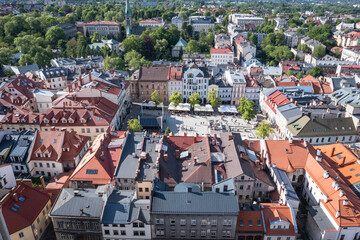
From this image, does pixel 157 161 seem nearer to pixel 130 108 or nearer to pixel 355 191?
pixel 355 191

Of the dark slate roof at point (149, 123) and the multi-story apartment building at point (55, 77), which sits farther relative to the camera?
the multi-story apartment building at point (55, 77)

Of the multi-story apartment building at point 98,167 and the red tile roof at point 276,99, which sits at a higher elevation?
the red tile roof at point 276,99

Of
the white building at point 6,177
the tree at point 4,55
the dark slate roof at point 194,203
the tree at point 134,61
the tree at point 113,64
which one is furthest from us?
the tree at point 134,61

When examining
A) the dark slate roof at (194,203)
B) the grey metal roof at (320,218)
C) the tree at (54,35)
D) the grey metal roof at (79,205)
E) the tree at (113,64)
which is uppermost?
the tree at (54,35)

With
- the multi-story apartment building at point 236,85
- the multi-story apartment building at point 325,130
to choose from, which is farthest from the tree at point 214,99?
the multi-story apartment building at point 325,130

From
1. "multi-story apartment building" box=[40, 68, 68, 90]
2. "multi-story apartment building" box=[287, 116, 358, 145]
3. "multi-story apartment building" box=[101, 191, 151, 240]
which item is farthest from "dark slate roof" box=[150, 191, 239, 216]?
"multi-story apartment building" box=[40, 68, 68, 90]

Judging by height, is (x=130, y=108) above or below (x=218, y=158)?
below

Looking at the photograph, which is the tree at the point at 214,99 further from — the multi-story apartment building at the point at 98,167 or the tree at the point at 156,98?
the multi-story apartment building at the point at 98,167

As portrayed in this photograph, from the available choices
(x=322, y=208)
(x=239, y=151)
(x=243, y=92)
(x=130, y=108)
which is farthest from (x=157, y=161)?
(x=243, y=92)
